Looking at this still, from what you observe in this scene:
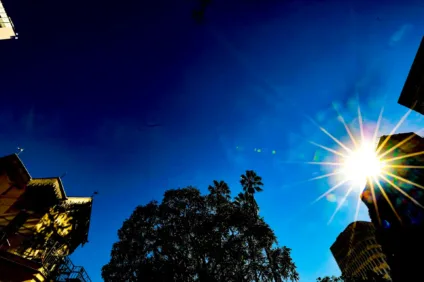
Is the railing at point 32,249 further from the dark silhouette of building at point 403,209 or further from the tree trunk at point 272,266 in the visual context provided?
the dark silhouette of building at point 403,209

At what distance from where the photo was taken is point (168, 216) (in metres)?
22.9

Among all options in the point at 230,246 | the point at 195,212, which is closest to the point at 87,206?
the point at 195,212

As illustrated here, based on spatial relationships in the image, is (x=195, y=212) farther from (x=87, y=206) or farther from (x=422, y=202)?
(x=422, y=202)

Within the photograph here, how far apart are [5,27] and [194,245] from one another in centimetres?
2388

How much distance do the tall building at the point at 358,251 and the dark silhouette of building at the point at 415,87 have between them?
188 ft

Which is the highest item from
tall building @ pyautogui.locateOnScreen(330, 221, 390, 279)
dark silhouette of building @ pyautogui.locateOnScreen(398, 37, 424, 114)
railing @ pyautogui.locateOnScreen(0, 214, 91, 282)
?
tall building @ pyautogui.locateOnScreen(330, 221, 390, 279)

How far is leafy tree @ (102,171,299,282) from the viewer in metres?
19.6

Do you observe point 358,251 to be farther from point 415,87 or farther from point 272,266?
point 415,87

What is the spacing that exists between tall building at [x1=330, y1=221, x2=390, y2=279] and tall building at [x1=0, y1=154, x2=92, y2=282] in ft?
240

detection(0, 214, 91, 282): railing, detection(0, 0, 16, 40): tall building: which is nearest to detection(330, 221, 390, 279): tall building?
detection(0, 214, 91, 282): railing

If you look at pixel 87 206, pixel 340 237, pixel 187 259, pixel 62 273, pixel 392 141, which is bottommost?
pixel 62 273

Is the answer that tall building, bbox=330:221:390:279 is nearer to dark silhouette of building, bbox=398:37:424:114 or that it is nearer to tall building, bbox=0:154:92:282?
dark silhouette of building, bbox=398:37:424:114

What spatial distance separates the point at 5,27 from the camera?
14.7 m

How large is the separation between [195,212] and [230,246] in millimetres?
5176
